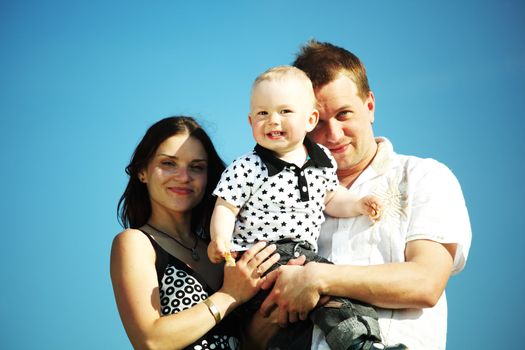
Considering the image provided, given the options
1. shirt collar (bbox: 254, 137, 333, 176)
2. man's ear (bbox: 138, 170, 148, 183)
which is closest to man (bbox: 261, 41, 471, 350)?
shirt collar (bbox: 254, 137, 333, 176)

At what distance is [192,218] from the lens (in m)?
4.85

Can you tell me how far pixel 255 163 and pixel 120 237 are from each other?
1.17 meters

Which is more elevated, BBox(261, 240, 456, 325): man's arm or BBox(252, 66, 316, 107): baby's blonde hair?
BBox(252, 66, 316, 107): baby's blonde hair

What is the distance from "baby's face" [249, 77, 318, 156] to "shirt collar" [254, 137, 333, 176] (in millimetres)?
53

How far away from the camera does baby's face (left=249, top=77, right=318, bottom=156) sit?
3662 mm

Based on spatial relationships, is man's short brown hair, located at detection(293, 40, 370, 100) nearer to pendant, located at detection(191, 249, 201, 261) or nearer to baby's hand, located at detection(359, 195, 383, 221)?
baby's hand, located at detection(359, 195, 383, 221)

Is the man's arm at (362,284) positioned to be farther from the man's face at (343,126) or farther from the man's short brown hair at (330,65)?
the man's short brown hair at (330,65)

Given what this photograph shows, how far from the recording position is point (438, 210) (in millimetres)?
3826

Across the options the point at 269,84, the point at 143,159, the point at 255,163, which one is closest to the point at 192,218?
the point at 143,159

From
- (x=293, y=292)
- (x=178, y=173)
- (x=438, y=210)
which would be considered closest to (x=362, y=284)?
(x=293, y=292)

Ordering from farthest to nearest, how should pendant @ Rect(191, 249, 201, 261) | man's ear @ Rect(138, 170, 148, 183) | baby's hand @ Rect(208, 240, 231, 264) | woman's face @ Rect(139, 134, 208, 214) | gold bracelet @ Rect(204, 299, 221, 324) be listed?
man's ear @ Rect(138, 170, 148, 183)
woman's face @ Rect(139, 134, 208, 214)
pendant @ Rect(191, 249, 201, 261)
gold bracelet @ Rect(204, 299, 221, 324)
baby's hand @ Rect(208, 240, 231, 264)

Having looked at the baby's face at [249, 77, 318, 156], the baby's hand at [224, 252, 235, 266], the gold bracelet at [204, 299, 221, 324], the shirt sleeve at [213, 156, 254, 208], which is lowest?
the gold bracelet at [204, 299, 221, 324]

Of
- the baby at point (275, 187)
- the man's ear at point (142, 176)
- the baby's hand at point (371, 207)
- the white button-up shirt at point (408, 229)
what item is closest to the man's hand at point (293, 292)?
the baby at point (275, 187)

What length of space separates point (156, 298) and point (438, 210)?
1991 millimetres
